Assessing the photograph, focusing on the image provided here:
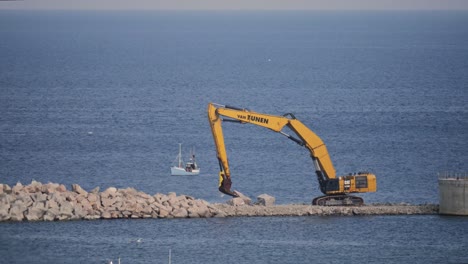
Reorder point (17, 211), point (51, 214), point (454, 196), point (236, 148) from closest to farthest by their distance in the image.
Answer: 1. point (17, 211)
2. point (51, 214)
3. point (454, 196)
4. point (236, 148)

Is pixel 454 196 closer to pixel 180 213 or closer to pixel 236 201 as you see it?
pixel 236 201

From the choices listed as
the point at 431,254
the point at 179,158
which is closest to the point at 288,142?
Answer: the point at 179,158

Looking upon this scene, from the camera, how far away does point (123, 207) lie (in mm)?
63938

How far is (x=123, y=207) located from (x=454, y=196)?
1595 centimetres

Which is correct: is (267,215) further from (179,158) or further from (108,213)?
(179,158)

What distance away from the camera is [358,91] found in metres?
134

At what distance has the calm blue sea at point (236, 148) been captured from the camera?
195ft

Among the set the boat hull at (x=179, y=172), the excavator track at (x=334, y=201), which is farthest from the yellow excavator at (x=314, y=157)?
the boat hull at (x=179, y=172)

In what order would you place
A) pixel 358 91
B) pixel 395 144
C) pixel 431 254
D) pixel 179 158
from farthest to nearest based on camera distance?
pixel 358 91
pixel 395 144
pixel 179 158
pixel 431 254

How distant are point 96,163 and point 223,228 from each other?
22796 mm

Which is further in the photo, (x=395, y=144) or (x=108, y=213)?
(x=395, y=144)

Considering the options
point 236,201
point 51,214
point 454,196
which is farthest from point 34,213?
point 454,196

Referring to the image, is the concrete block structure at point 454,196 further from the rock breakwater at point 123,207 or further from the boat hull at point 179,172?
the boat hull at point 179,172

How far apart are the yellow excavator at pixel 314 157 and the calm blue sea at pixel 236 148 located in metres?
2.08
